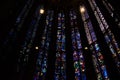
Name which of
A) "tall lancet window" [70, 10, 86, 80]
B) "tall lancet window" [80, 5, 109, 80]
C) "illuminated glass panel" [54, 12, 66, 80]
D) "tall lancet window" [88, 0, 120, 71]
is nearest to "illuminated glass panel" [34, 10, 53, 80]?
"illuminated glass panel" [54, 12, 66, 80]

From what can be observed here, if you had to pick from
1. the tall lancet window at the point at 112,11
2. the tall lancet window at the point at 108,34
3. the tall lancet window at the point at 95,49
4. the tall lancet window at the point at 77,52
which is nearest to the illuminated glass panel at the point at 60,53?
the tall lancet window at the point at 77,52

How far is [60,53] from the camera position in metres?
10.5

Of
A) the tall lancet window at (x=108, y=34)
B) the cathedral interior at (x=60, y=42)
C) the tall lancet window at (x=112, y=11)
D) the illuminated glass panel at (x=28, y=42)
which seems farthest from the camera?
the tall lancet window at (x=112, y=11)

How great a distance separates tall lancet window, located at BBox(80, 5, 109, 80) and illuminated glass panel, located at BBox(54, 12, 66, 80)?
0.97 m

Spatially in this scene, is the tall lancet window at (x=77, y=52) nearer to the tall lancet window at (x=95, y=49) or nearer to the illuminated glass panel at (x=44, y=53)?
the tall lancet window at (x=95, y=49)

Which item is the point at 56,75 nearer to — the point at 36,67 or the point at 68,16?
the point at 36,67

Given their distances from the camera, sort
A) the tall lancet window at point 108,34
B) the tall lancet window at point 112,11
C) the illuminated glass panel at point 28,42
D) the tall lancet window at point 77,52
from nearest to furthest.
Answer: the tall lancet window at point 108,34, the illuminated glass panel at point 28,42, the tall lancet window at point 112,11, the tall lancet window at point 77,52

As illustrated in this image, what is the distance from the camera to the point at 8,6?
865cm

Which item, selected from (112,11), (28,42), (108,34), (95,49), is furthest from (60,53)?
(112,11)

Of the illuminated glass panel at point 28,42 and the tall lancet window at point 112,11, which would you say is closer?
the illuminated glass panel at point 28,42

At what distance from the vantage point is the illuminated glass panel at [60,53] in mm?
9451

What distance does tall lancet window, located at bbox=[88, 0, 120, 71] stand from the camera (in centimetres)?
881

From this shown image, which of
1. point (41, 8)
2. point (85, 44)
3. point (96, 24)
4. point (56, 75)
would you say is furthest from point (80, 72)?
point (41, 8)

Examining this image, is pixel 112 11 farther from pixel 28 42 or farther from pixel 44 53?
pixel 28 42
